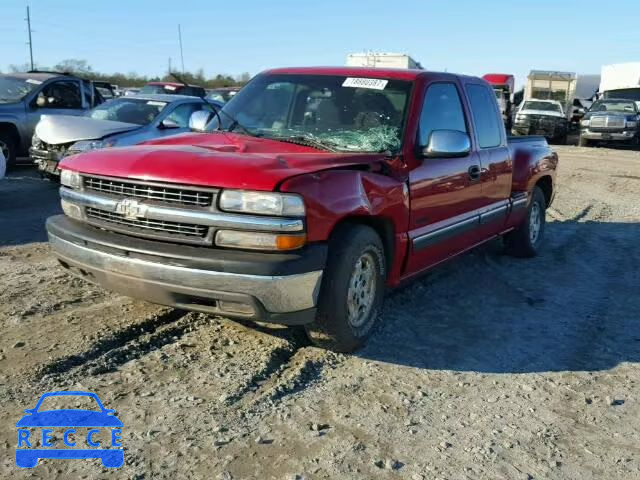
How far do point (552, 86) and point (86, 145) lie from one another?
91.6 ft

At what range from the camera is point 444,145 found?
4.61m

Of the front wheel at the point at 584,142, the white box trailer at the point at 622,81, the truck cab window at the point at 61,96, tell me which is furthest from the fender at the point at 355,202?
the white box trailer at the point at 622,81

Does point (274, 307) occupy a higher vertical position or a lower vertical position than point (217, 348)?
higher

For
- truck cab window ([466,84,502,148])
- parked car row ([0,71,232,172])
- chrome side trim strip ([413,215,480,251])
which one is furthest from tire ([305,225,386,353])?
parked car row ([0,71,232,172])

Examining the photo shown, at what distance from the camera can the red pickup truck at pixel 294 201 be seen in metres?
3.59

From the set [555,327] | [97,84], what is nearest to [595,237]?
[555,327]

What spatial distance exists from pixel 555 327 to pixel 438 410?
6.15 feet

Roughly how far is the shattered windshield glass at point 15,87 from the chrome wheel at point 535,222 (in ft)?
29.7

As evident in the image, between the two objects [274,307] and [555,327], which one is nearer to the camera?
[274,307]

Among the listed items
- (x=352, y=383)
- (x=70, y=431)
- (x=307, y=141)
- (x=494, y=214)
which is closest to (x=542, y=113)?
(x=494, y=214)

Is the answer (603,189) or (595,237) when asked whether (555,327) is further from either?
(603,189)

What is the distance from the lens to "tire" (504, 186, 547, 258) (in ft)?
23.2

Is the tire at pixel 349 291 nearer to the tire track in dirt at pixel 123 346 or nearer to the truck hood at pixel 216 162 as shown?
the truck hood at pixel 216 162

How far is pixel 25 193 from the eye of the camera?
9.53 metres
